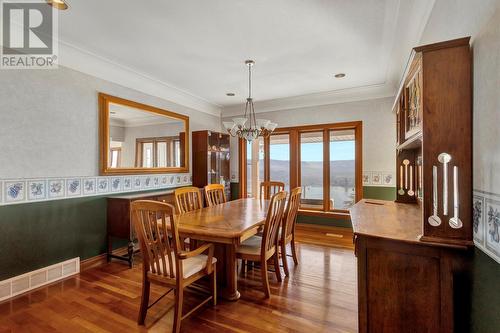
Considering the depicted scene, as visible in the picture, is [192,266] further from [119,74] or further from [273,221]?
[119,74]

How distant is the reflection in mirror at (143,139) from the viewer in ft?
11.2

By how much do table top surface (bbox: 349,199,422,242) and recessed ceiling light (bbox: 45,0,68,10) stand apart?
2777 millimetres

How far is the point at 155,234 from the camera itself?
1838 millimetres

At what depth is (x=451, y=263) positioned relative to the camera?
1289 millimetres

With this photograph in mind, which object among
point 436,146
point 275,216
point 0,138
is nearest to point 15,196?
point 0,138

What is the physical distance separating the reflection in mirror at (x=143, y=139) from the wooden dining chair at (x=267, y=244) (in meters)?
2.13

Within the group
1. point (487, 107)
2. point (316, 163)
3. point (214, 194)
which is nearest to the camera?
point (487, 107)

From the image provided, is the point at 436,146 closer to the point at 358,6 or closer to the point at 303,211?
the point at 358,6

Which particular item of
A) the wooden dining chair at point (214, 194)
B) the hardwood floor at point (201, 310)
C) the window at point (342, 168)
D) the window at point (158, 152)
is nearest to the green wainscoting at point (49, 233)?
the hardwood floor at point (201, 310)

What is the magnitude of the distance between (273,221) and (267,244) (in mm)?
217

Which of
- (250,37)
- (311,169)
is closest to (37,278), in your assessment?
(250,37)

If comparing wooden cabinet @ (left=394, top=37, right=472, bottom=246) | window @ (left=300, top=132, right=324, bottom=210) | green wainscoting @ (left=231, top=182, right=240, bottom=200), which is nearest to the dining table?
wooden cabinet @ (left=394, top=37, right=472, bottom=246)

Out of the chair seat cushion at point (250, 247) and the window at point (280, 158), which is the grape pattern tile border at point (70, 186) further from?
the window at point (280, 158)

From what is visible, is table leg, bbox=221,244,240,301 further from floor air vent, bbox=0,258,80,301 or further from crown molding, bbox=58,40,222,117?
crown molding, bbox=58,40,222,117
